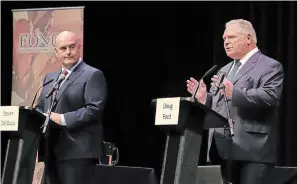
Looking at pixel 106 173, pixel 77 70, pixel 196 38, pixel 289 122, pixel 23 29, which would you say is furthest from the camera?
pixel 196 38

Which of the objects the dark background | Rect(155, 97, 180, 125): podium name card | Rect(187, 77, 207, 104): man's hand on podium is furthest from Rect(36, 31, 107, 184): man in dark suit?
the dark background

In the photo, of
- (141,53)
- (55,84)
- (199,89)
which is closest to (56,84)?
(55,84)

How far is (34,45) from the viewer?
5.89 meters

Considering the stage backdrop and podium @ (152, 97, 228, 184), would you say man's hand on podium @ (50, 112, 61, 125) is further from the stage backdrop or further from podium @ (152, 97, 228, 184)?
the stage backdrop

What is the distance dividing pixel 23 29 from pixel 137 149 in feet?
5.61

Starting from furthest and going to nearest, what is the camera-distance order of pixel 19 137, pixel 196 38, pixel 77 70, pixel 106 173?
1. pixel 196 38
2. pixel 106 173
3. pixel 77 70
4. pixel 19 137

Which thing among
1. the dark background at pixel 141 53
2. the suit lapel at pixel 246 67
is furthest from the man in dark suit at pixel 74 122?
the dark background at pixel 141 53

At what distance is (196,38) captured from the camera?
249 inches

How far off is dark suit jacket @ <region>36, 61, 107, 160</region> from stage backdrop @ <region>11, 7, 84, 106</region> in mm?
1890

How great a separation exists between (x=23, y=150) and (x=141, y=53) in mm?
3137

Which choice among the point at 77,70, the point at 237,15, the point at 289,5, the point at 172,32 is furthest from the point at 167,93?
the point at 77,70

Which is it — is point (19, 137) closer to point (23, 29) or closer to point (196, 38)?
point (23, 29)

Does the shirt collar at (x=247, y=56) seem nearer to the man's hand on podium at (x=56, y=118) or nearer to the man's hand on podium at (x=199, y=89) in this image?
the man's hand on podium at (x=199, y=89)

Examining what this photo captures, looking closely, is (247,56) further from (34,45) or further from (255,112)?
(34,45)
